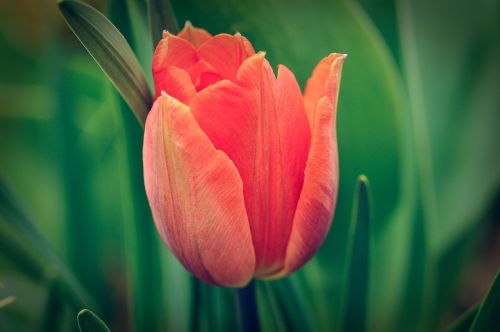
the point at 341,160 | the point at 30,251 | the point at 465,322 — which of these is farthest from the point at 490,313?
the point at 30,251

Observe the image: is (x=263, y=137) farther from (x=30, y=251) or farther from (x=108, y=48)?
(x=30, y=251)

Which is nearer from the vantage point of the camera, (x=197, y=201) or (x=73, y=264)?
(x=197, y=201)

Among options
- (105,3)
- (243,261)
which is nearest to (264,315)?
(243,261)

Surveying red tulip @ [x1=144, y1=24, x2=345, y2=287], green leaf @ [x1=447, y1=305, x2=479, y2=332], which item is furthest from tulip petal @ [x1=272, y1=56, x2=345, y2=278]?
green leaf @ [x1=447, y1=305, x2=479, y2=332]

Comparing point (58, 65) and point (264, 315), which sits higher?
point (58, 65)

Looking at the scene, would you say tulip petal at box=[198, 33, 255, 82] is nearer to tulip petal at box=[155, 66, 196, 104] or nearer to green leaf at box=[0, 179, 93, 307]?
tulip petal at box=[155, 66, 196, 104]

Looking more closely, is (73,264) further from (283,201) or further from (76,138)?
(283,201)
